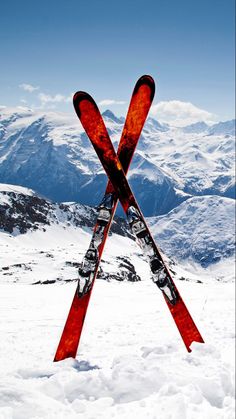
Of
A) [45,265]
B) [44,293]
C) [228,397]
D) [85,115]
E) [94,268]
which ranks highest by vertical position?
[85,115]

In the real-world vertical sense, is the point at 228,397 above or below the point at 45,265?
above

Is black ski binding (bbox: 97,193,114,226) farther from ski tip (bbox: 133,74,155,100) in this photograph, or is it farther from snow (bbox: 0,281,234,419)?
snow (bbox: 0,281,234,419)

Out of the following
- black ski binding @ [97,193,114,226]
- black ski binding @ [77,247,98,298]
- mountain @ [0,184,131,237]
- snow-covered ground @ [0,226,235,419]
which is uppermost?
black ski binding @ [97,193,114,226]

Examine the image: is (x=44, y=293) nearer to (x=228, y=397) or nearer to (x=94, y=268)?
(x=94, y=268)

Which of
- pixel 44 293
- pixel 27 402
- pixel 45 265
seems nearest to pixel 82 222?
pixel 45 265

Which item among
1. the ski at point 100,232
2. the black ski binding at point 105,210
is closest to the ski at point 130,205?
the black ski binding at point 105,210

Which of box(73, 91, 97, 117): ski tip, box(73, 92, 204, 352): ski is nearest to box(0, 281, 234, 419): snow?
box(73, 92, 204, 352): ski

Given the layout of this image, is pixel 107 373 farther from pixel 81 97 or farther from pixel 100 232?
pixel 81 97

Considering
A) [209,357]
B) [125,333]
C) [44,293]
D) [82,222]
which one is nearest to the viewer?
[209,357]

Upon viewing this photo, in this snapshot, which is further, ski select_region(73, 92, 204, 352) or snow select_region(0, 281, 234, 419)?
ski select_region(73, 92, 204, 352)
